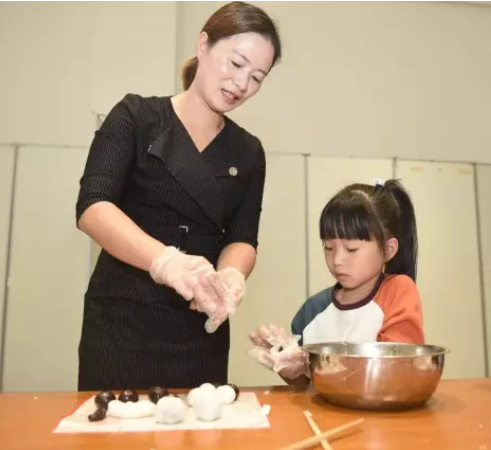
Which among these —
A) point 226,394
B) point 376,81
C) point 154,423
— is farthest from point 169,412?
point 376,81

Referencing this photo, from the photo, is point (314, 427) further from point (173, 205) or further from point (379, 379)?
point (173, 205)

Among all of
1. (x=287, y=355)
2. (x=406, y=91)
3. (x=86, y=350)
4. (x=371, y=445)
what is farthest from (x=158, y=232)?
(x=406, y=91)

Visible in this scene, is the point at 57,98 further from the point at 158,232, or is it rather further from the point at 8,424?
the point at 8,424

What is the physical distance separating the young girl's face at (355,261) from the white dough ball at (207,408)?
0.61 meters

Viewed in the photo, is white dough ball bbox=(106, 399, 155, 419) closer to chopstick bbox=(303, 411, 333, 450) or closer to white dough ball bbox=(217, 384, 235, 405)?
white dough ball bbox=(217, 384, 235, 405)

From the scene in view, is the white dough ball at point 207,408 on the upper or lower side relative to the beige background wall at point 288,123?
lower

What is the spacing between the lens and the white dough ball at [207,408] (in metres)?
0.71

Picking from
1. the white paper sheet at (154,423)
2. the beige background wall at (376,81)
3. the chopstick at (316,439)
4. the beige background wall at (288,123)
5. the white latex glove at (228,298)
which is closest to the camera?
the chopstick at (316,439)

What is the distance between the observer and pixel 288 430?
2.22 feet

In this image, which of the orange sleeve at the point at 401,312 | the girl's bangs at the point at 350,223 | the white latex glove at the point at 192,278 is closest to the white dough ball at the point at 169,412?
the white latex glove at the point at 192,278

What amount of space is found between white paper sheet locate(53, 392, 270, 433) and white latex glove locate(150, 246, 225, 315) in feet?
0.68

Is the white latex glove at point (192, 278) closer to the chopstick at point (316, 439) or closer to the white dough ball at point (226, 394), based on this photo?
the white dough ball at point (226, 394)

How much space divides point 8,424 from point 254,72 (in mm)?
864

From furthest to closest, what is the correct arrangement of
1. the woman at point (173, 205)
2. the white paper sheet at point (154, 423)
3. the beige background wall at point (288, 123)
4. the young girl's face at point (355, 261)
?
the beige background wall at point (288, 123)
the young girl's face at point (355, 261)
the woman at point (173, 205)
the white paper sheet at point (154, 423)
